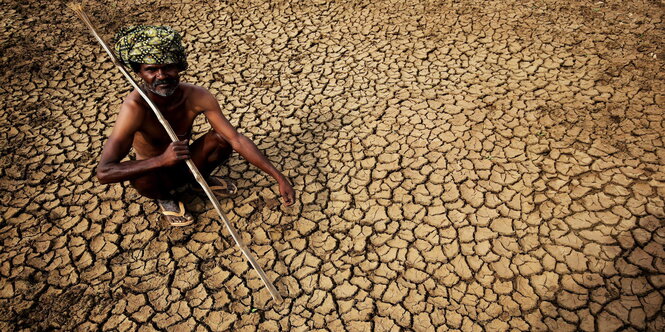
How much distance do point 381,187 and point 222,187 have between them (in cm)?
118

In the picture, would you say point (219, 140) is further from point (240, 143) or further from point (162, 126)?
point (162, 126)

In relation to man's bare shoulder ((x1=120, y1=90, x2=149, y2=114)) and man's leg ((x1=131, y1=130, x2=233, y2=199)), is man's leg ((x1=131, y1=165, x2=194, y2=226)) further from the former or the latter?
man's bare shoulder ((x1=120, y1=90, x2=149, y2=114))

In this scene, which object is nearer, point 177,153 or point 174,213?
point 177,153

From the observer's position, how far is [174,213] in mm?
2562

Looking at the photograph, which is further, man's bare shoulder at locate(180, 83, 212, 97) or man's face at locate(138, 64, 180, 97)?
man's bare shoulder at locate(180, 83, 212, 97)

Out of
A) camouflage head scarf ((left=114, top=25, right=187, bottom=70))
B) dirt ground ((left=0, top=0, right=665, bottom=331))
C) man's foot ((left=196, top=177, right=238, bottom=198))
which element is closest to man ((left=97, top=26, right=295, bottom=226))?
camouflage head scarf ((left=114, top=25, right=187, bottom=70))

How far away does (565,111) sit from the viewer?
322 cm

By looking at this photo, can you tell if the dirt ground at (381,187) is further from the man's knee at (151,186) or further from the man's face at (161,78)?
the man's face at (161,78)

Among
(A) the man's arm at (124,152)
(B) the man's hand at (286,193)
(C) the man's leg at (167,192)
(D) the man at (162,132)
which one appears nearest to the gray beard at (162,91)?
(D) the man at (162,132)

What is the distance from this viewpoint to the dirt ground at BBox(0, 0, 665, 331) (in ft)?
7.19

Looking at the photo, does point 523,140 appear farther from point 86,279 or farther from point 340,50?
point 86,279

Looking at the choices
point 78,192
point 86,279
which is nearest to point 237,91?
point 78,192

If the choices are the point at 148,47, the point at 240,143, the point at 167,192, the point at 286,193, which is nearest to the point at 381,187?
the point at 286,193

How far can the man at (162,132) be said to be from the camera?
1.99 m
